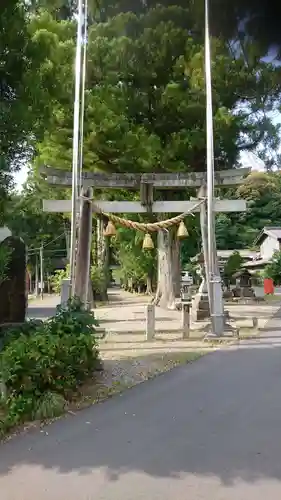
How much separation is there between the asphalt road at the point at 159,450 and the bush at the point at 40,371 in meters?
0.31

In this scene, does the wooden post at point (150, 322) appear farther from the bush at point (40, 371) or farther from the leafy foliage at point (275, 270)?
the leafy foliage at point (275, 270)

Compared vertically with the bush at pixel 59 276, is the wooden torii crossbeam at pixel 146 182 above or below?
above

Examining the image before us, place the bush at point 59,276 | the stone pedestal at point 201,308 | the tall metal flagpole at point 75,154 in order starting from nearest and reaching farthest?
the tall metal flagpole at point 75,154, the stone pedestal at point 201,308, the bush at point 59,276

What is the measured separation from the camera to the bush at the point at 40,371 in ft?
15.3

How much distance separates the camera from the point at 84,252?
9727 millimetres

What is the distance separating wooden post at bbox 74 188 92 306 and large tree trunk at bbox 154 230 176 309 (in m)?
7.49

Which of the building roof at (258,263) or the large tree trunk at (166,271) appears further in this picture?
the building roof at (258,263)

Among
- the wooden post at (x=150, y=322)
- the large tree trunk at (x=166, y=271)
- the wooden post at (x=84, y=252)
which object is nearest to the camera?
the wooden post at (x=84, y=252)

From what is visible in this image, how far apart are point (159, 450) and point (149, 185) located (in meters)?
7.91

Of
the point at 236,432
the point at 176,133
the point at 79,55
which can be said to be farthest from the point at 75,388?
the point at 176,133

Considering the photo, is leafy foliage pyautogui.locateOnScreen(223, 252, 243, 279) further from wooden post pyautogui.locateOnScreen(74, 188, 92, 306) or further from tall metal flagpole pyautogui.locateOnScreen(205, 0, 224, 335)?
wooden post pyautogui.locateOnScreen(74, 188, 92, 306)

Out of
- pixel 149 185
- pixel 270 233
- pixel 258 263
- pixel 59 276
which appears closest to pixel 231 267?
pixel 59 276

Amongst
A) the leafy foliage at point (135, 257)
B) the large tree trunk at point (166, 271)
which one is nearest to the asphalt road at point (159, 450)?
the large tree trunk at point (166, 271)

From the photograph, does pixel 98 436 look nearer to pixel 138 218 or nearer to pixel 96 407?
pixel 96 407
